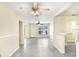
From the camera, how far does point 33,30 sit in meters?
22.3

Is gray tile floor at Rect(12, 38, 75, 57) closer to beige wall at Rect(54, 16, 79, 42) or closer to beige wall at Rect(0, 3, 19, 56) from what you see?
beige wall at Rect(0, 3, 19, 56)

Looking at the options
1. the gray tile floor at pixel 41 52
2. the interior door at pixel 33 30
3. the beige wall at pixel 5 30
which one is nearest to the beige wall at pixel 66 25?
the gray tile floor at pixel 41 52

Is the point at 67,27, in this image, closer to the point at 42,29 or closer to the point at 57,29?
the point at 57,29

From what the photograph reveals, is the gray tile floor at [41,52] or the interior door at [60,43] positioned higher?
the interior door at [60,43]

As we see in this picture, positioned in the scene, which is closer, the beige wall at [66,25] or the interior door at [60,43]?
the interior door at [60,43]

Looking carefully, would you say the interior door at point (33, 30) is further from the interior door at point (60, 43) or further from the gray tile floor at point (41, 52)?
the interior door at point (60, 43)

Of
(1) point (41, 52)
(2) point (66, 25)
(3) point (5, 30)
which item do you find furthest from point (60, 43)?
(2) point (66, 25)

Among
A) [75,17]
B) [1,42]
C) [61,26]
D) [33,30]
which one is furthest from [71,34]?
[33,30]

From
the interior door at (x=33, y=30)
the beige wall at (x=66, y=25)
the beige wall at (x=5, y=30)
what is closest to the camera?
the beige wall at (x=5, y=30)

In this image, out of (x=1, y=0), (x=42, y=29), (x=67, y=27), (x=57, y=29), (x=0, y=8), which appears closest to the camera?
(x=1, y=0)

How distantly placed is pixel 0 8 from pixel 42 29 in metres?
20.7

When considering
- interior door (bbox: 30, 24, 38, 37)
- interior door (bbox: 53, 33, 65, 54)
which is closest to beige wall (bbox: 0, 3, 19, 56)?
interior door (bbox: 53, 33, 65, 54)

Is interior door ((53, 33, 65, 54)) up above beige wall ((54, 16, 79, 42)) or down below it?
below

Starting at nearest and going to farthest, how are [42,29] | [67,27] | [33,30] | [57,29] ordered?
[57,29] → [67,27] → [33,30] → [42,29]
